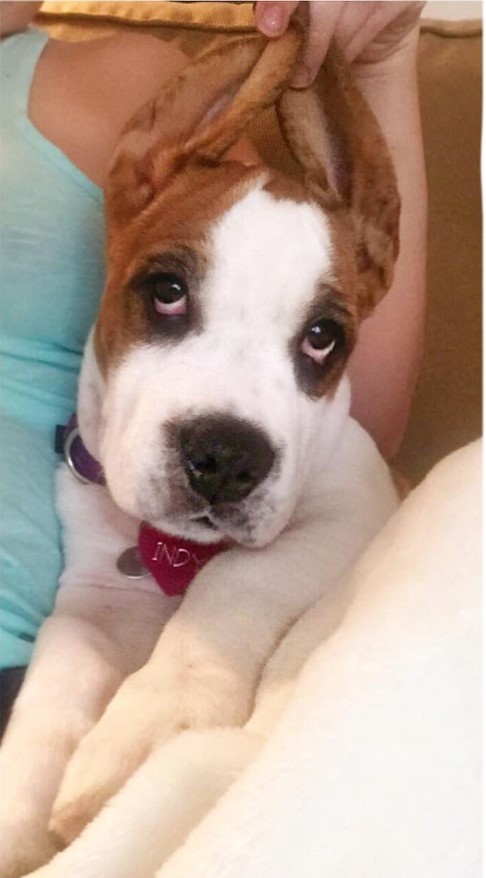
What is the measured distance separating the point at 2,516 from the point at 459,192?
0.83m

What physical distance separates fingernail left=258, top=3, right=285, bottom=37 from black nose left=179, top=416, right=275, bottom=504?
1.37 feet

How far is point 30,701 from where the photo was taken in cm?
94

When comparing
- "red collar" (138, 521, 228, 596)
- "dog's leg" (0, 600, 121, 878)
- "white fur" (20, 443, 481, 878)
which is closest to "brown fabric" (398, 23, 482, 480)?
"red collar" (138, 521, 228, 596)

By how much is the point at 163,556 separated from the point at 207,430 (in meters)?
0.22

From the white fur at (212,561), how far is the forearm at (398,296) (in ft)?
0.64

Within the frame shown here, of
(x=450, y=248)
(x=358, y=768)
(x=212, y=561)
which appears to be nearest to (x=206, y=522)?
(x=212, y=561)

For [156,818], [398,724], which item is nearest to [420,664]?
[398,724]

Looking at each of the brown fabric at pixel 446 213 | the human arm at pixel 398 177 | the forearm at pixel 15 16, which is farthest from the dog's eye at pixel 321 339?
the forearm at pixel 15 16

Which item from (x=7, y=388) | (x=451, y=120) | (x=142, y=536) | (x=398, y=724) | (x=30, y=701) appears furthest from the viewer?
(x=451, y=120)

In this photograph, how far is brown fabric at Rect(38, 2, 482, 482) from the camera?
133 centimetres

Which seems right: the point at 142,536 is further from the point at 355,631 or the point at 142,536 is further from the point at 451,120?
the point at 451,120

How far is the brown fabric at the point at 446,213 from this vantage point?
133 cm

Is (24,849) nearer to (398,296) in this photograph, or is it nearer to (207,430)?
(207,430)

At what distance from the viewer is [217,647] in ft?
2.68
